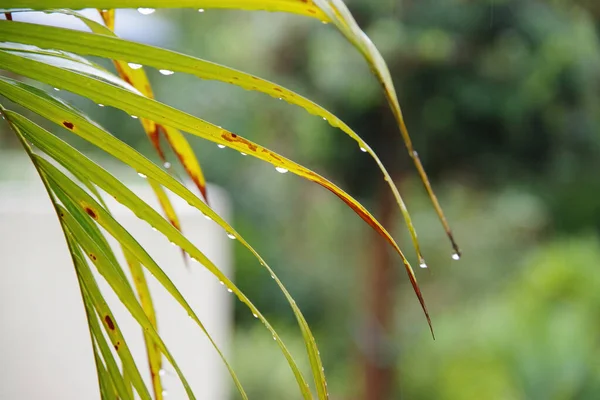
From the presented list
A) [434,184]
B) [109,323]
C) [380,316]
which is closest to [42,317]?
[109,323]

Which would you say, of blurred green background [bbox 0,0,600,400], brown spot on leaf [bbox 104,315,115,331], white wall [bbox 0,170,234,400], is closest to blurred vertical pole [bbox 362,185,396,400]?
blurred green background [bbox 0,0,600,400]

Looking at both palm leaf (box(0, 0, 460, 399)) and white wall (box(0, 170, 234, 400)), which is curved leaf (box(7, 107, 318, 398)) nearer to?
palm leaf (box(0, 0, 460, 399))

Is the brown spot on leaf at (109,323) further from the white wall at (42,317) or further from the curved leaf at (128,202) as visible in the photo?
the white wall at (42,317)

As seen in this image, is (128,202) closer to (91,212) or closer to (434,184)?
(91,212)

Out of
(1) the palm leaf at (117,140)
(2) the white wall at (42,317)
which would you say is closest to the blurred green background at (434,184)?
(2) the white wall at (42,317)

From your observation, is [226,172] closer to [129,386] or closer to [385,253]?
[385,253]

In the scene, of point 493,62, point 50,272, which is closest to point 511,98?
point 493,62

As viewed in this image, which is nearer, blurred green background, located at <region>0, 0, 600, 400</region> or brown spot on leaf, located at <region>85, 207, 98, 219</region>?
brown spot on leaf, located at <region>85, 207, 98, 219</region>
